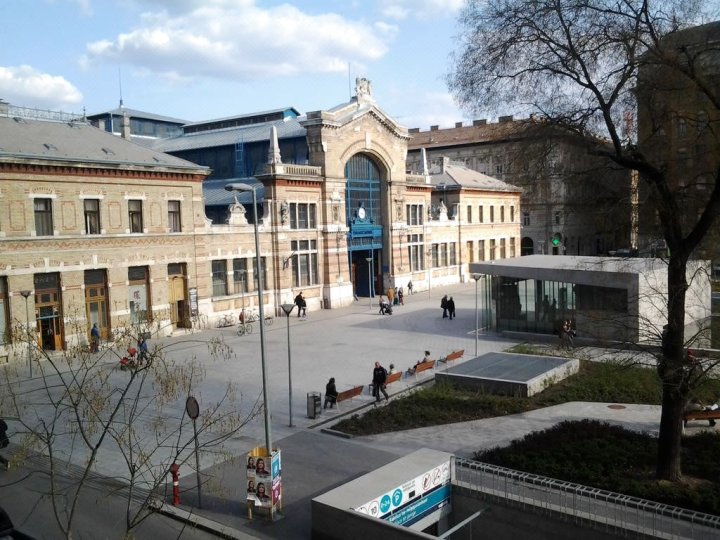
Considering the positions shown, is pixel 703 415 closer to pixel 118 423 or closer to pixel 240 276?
pixel 118 423

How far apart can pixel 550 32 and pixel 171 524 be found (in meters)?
12.9

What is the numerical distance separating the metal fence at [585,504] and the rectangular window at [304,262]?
3269cm

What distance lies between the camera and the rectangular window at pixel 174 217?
38.5 meters

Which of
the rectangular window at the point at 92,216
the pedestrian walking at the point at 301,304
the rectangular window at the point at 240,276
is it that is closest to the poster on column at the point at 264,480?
the rectangular window at the point at 92,216

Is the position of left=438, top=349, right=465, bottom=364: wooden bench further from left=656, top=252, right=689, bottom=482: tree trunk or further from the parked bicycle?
the parked bicycle

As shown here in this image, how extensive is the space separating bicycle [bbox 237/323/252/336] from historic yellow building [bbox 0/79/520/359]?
2360mm

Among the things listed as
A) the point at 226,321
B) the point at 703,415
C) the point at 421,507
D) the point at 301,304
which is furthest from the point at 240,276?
the point at 421,507

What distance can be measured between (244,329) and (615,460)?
84.9 feet

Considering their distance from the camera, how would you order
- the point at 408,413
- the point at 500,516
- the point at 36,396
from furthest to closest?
the point at 36,396, the point at 408,413, the point at 500,516

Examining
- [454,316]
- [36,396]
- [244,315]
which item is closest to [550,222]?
[454,316]

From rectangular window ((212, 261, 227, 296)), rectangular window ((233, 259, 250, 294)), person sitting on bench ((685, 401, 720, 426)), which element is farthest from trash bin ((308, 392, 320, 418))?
rectangular window ((233, 259, 250, 294))

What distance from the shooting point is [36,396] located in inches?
989

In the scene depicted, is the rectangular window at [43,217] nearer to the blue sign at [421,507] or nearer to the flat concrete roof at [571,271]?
the flat concrete roof at [571,271]

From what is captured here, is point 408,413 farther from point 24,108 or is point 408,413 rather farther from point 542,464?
point 24,108
